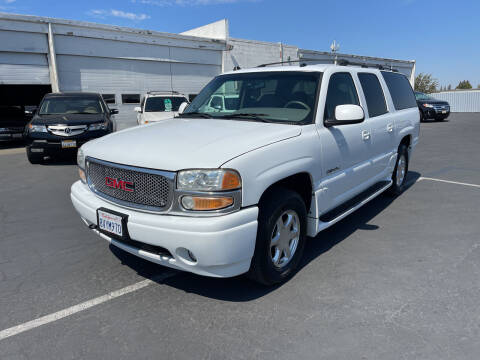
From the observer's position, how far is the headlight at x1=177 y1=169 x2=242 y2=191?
8.03 ft

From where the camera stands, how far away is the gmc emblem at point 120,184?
2764mm

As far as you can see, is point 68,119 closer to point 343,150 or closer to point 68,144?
point 68,144

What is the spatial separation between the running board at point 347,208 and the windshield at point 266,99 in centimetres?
96

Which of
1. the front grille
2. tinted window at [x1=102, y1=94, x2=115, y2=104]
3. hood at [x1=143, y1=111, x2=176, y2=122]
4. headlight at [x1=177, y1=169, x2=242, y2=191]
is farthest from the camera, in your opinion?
tinted window at [x1=102, y1=94, x2=115, y2=104]

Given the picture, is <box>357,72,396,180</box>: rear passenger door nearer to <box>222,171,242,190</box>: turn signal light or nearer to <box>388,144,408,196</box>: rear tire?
<box>388,144,408,196</box>: rear tire

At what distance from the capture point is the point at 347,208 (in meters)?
3.82

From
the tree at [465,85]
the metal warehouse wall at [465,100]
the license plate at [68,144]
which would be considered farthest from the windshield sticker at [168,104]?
the tree at [465,85]

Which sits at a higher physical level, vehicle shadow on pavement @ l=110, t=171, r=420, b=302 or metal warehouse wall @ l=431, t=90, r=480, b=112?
metal warehouse wall @ l=431, t=90, r=480, b=112

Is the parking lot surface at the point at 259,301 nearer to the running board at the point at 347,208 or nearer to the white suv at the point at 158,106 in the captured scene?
the running board at the point at 347,208

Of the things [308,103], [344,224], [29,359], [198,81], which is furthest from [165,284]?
[198,81]

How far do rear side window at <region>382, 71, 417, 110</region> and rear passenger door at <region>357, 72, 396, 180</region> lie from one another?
0.43 meters

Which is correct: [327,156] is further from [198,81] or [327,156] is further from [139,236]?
[198,81]

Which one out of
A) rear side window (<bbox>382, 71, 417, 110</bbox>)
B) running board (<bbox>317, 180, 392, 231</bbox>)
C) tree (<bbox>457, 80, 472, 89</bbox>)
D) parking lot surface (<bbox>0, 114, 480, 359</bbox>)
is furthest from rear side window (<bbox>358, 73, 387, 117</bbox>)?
tree (<bbox>457, 80, 472, 89</bbox>)

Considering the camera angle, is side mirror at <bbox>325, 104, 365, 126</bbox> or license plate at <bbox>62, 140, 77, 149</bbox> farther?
license plate at <bbox>62, 140, 77, 149</bbox>
